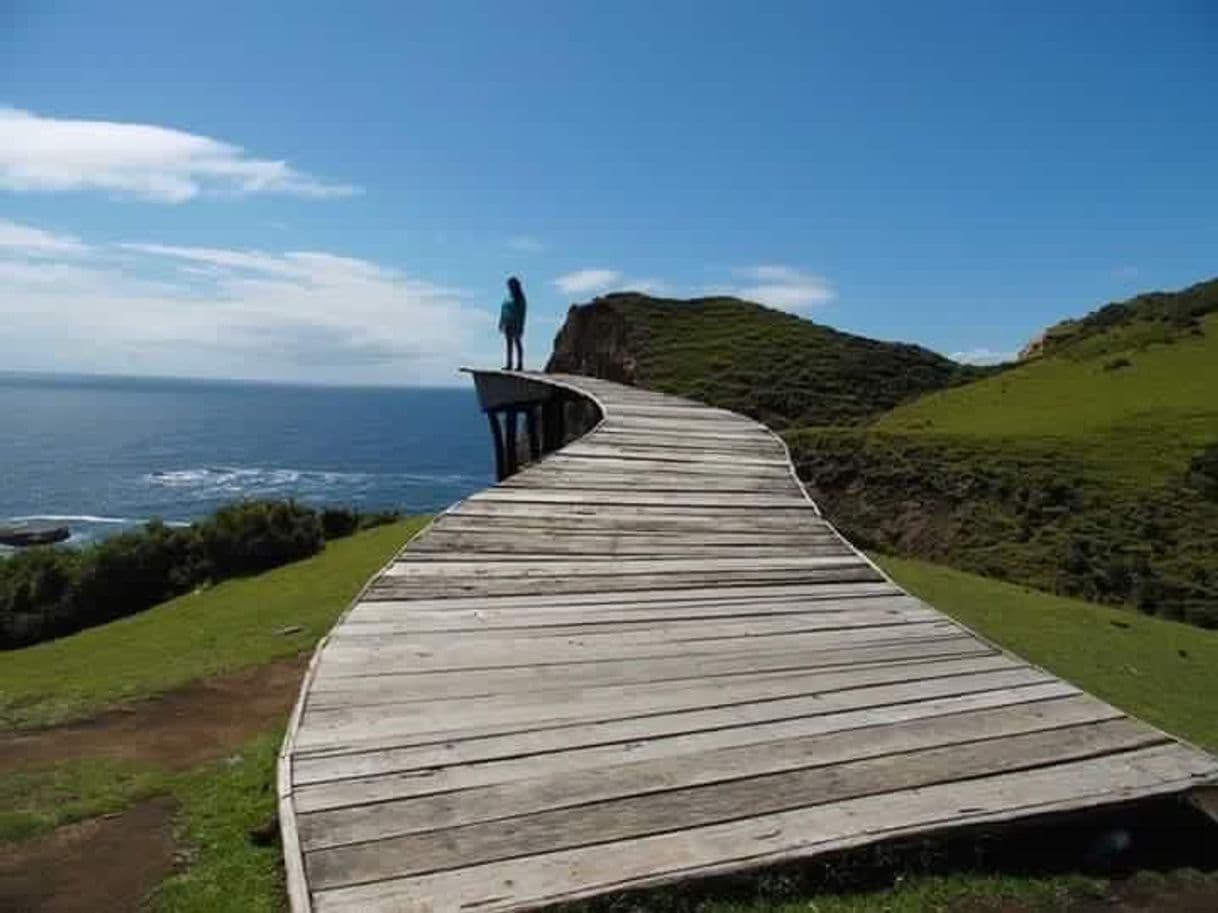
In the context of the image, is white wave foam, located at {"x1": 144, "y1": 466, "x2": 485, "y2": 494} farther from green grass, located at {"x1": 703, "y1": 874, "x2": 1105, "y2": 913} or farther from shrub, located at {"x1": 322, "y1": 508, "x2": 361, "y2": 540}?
green grass, located at {"x1": 703, "y1": 874, "x2": 1105, "y2": 913}

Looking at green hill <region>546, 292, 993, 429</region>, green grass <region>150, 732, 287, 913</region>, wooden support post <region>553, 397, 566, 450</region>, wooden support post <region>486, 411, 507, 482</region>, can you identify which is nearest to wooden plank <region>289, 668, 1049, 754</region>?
green grass <region>150, 732, 287, 913</region>

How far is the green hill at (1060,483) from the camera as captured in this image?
20.6 metres

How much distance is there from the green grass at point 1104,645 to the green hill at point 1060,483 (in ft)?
19.4

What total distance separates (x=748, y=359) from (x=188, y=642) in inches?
1287

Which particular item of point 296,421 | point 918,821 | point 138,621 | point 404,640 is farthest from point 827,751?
point 296,421

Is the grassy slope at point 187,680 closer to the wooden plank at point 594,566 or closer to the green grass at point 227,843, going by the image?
the green grass at point 227,843

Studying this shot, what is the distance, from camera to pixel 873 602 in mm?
6191

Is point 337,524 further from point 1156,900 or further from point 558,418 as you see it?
point 1156,900

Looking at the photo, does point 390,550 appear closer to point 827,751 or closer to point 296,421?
point 827,751

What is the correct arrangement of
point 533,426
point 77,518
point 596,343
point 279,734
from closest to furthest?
1. point 279,734
2. point 533,426
3. point 596,343
4. point 77,518

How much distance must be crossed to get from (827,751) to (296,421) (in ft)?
681

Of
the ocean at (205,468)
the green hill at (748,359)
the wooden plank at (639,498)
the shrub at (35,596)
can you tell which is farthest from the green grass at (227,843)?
the ocean at (205,468)

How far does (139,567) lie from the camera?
2633 centimetres

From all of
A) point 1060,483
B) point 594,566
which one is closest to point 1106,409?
point 1060,483
